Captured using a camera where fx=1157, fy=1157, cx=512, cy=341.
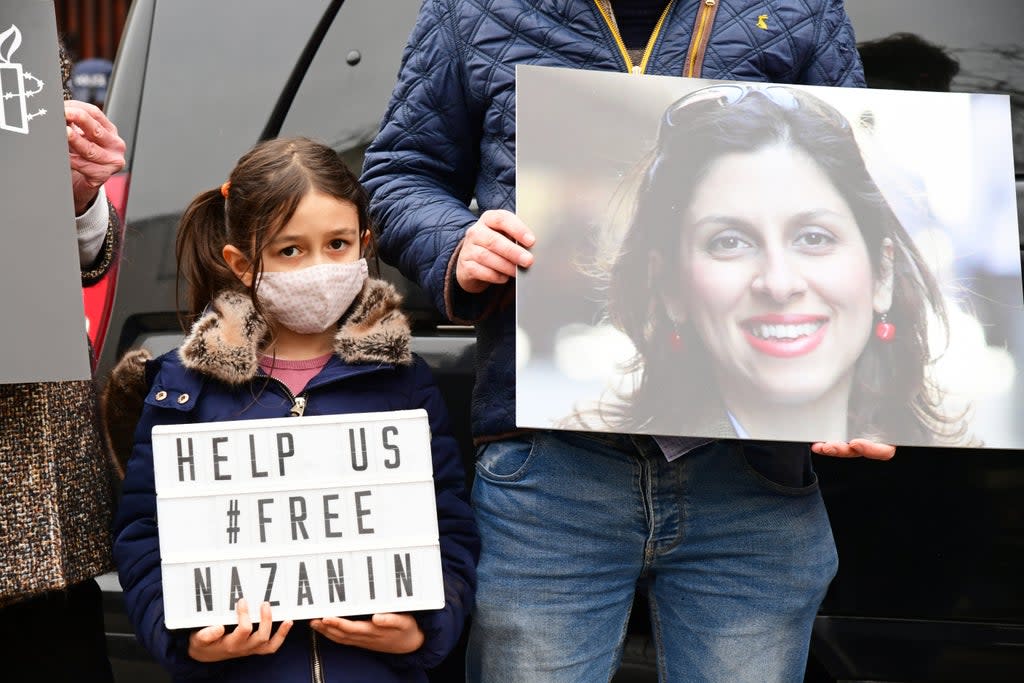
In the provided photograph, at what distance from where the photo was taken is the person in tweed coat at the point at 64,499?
4.92 ft

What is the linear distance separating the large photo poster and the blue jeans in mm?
126

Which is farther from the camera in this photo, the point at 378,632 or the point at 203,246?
the point at 203,246

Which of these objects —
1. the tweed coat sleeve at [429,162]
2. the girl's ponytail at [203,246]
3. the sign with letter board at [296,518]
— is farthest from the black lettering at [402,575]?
the girl's ponytail at [203,246]

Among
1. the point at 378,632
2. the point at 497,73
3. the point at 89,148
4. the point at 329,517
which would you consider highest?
the point at 497,73

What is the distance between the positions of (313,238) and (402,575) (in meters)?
0.52

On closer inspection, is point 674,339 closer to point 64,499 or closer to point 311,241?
point 311,241

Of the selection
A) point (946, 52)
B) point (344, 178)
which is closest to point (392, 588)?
point (344, 178)

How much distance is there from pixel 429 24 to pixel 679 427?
706 millimetres

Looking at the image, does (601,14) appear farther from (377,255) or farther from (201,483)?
(201,483)

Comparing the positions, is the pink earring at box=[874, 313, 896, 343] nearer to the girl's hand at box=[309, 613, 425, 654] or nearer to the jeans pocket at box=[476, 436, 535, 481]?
the jeans pocket at box=[476, 436, 535, 481]

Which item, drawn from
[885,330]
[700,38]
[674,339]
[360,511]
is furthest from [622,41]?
[360,511]

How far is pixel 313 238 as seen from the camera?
1.72 metres

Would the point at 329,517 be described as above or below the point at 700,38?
below

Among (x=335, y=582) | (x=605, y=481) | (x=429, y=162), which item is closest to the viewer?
(x=335, y=582)
